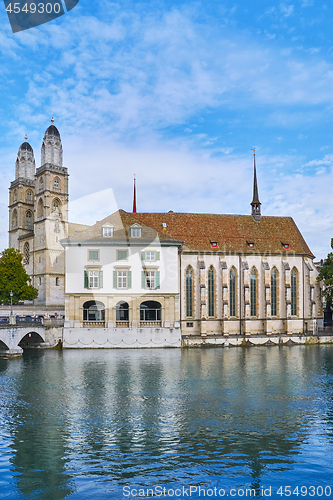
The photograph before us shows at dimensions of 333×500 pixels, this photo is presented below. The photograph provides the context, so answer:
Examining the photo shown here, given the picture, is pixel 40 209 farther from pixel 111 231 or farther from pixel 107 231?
pixel 111 231

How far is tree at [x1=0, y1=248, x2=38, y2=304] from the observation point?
70.8 m

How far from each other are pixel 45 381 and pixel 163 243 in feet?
92.5

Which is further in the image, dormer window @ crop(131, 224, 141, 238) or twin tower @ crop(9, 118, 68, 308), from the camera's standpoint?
twin tower @ crop(9, 118, 68, 308)

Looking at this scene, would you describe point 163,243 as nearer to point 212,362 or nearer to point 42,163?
point 212,362

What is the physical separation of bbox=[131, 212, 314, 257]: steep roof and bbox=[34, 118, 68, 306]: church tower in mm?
27536

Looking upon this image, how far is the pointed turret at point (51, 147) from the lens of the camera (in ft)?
290

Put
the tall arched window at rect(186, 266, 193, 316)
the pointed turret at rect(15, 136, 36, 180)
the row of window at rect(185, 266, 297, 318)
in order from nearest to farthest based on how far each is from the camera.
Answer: the tall arched window at rect(186, 266, 193, 316) → the row of window at rect(185, 266, 297, 318) → the pointed turret at rect(15, 136, 36, 180)

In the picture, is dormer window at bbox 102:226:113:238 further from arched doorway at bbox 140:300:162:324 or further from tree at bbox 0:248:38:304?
tree at bbox 0:248:38:304

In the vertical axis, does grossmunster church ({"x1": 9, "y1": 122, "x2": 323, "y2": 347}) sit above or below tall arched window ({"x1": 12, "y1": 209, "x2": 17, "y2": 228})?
below

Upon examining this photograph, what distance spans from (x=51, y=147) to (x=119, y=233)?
38.8 metres

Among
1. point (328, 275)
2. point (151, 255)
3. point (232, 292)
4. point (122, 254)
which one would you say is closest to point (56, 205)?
point (122, 254)

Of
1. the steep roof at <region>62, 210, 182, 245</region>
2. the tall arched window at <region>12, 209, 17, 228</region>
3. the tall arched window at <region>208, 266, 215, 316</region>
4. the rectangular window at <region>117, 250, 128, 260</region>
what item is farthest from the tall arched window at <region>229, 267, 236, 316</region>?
the tall arched window at <region>12, 209, 17, 228</region>

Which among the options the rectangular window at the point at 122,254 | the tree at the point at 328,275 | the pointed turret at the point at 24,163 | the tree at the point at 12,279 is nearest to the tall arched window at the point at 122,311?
the rectangular window at the point at 122,254

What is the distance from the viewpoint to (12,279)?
71.6m
